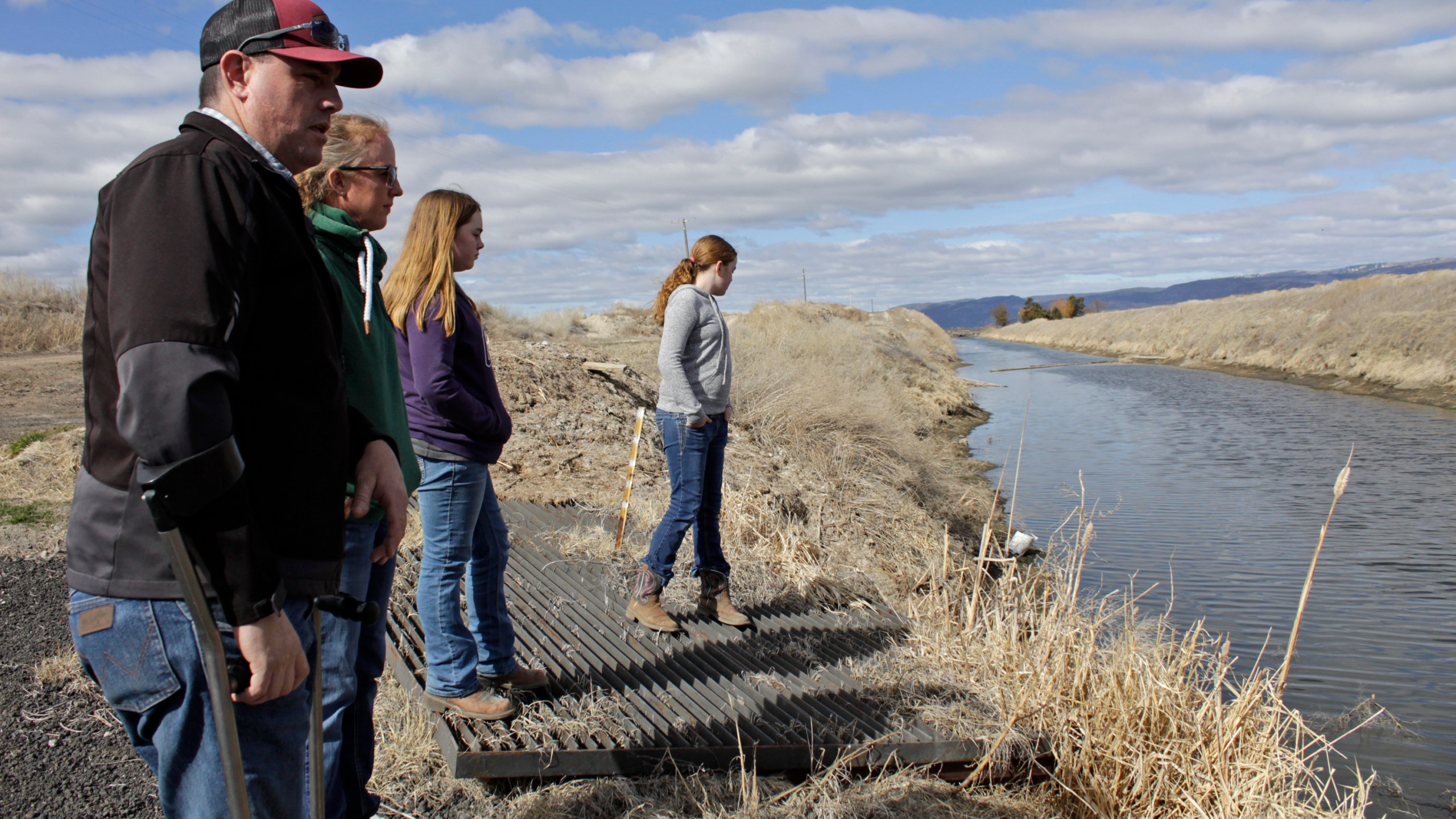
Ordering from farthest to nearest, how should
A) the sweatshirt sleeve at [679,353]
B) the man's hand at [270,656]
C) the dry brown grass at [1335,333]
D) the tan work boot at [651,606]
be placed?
the dry brown grass at [1335,333], the tan work boot at [651,606], the sweatshirt sleeve at [679,353], the man's hand at [270,656]

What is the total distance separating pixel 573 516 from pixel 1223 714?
174 inches

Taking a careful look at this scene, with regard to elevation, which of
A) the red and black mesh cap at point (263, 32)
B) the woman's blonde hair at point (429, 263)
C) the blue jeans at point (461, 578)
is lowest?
the blue jeans at point (461, 578)

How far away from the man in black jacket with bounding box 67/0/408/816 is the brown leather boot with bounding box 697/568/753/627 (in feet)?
10.1

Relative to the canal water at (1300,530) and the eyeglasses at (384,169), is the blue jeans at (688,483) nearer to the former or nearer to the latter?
the eyeglasses at (384,169)

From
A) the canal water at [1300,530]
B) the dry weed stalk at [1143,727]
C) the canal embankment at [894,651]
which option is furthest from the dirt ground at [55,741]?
the canal water at [1300,530]

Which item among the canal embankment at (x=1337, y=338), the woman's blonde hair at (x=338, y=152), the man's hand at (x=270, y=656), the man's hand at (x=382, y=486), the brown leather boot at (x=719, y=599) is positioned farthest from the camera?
the canal embankment at (x=1337, y=338)

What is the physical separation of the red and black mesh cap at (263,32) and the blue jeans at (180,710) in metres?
0.93

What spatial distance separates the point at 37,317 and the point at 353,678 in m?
16.5

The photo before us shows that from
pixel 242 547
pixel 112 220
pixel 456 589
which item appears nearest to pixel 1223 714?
pixel 456 589

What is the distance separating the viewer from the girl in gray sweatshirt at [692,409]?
432 centimetres

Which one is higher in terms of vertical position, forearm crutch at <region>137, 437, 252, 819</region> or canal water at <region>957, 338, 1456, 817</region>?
forearm crutch at <region>137, 437, 252, 819</region>

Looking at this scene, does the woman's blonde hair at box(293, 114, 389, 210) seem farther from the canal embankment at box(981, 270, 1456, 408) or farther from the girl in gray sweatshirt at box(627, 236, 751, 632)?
the canal embankment at box(981, 270, 1456, 408)

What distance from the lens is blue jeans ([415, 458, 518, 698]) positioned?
3.17 m

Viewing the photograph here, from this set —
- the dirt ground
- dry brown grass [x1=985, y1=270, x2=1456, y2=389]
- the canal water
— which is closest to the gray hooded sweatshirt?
the dirt ground
